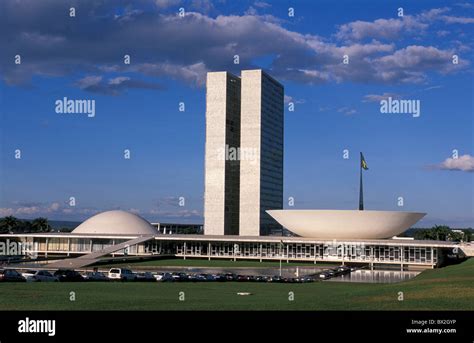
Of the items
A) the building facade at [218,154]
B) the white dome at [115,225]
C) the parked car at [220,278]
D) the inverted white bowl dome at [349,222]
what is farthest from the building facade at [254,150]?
the parked car at [220,278]

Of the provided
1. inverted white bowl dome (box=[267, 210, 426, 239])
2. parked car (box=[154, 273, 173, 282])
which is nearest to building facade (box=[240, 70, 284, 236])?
inverted white bowl dome (box=[267, 210, 426, 239])

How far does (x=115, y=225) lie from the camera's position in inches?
3792

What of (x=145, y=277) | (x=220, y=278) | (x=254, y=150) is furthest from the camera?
(x=254, y=150)

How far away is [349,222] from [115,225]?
37911 mm

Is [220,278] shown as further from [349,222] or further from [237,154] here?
[237,154]

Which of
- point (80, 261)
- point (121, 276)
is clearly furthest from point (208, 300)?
point (80, 261)

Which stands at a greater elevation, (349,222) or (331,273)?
(349,222)

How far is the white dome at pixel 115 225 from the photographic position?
95.4 meters

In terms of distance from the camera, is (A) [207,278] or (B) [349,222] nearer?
(A) [207,278]

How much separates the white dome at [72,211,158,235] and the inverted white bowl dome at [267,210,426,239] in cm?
2606
